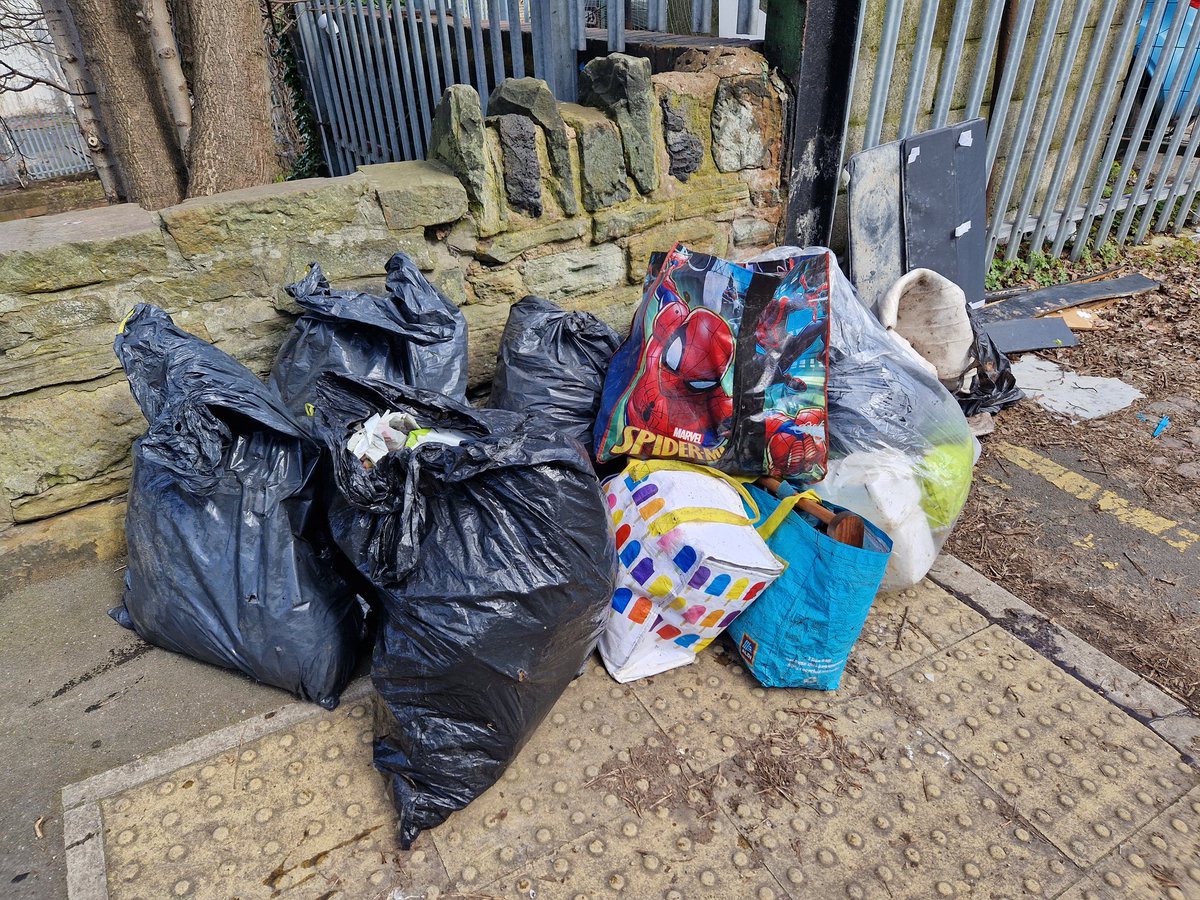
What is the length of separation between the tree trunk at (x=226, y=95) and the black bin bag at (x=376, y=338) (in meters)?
1.33

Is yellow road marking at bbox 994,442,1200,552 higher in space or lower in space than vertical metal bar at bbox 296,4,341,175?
lower

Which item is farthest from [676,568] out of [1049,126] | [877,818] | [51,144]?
[51,144]

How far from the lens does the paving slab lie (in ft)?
5.24

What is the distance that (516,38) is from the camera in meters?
3.20

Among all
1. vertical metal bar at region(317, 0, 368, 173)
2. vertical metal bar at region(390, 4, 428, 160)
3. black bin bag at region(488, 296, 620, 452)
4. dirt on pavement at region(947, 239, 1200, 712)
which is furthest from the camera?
vertical metal bar at region(317, 0, 368, 173)

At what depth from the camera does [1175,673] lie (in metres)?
2.06

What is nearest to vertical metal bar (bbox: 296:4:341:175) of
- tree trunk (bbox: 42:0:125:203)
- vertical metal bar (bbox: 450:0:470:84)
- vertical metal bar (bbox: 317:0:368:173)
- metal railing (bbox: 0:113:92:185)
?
vertical metal bar (bbox: 317:0:368:173)

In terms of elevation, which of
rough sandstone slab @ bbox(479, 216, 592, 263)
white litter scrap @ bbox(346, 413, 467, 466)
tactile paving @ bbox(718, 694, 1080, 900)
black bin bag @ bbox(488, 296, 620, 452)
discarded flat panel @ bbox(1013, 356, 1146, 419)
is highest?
rough sandstone slab @ bbox(479, 216, 592, 263)

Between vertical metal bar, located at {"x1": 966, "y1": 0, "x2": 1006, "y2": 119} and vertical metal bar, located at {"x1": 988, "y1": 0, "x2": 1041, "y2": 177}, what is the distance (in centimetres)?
9

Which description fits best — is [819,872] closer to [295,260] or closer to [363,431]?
[363,431]

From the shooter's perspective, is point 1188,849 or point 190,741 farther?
point 190,741

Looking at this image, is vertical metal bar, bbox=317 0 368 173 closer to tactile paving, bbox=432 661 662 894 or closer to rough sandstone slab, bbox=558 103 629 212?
rough sandstone slab, bbox=558 103 629 212

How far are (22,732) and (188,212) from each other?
4.79 ft

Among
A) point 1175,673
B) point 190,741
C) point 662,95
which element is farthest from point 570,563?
point 662,95
